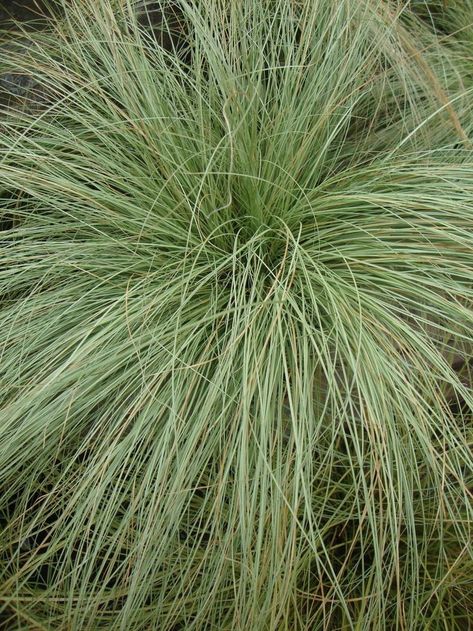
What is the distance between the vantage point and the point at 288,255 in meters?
1.56

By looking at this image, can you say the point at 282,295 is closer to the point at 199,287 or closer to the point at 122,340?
the point at 199,287

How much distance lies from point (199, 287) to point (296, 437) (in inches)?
15.3

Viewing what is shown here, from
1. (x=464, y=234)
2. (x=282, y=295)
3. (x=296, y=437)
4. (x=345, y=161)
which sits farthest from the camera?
(x=345, y=161)

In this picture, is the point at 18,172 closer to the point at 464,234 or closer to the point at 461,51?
the point at 464,234

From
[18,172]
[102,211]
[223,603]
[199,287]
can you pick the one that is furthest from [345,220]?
[223,603]

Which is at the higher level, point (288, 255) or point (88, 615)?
point (288, 255)

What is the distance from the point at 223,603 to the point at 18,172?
0.99m

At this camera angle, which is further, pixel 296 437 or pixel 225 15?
pixel 225 15

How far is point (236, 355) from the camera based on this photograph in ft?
4.60

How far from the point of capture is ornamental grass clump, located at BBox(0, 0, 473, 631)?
4.16 feet

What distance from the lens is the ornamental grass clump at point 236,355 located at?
1269mm

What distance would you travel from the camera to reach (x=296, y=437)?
1.19 meters

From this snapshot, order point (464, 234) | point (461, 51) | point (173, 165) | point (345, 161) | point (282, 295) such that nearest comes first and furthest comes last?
point (282, 295) → point (464, 234) → point (173, 165) → point (345, 161) → point (461, 51)

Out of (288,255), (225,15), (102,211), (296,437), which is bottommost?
(296,437)
